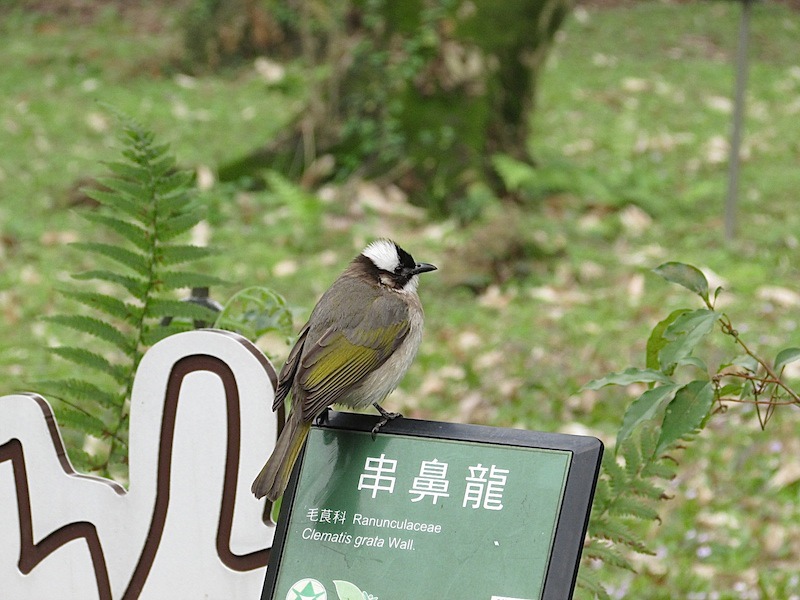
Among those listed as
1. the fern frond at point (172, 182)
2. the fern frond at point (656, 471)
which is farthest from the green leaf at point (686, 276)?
the fern frond at point (172, 182)

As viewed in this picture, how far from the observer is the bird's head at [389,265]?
10.2 ft

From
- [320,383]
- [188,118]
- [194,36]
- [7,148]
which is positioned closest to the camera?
[320,383]

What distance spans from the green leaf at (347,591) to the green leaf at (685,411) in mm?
678

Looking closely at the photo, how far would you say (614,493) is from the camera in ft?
10.1

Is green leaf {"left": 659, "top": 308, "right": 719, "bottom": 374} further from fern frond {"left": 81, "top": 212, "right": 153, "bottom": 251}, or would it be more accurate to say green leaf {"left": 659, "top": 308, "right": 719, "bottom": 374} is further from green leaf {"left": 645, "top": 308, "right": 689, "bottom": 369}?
fern frond {"left": 81, "top": 212, "right": 153, "bottom": 251}

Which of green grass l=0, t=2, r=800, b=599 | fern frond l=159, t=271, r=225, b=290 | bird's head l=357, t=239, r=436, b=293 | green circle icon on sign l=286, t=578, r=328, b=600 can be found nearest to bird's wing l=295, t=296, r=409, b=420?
bird's head l=357, t=239, r=436, b=293

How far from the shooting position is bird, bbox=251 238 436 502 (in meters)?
2.67

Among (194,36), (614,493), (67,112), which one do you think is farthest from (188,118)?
(614,493)

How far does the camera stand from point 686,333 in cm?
240

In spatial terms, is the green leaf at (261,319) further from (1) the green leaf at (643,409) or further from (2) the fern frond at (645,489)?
(1) the green leaf at (643,409)

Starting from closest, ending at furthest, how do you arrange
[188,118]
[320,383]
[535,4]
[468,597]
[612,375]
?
[468,597] → [612,375] → [320,383] → [535,4] → [188,118]

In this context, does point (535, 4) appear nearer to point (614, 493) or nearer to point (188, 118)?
point (188, 118)

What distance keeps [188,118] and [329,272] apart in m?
3.91

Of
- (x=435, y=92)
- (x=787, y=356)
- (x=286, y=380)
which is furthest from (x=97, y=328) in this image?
(x=435, y=92)
